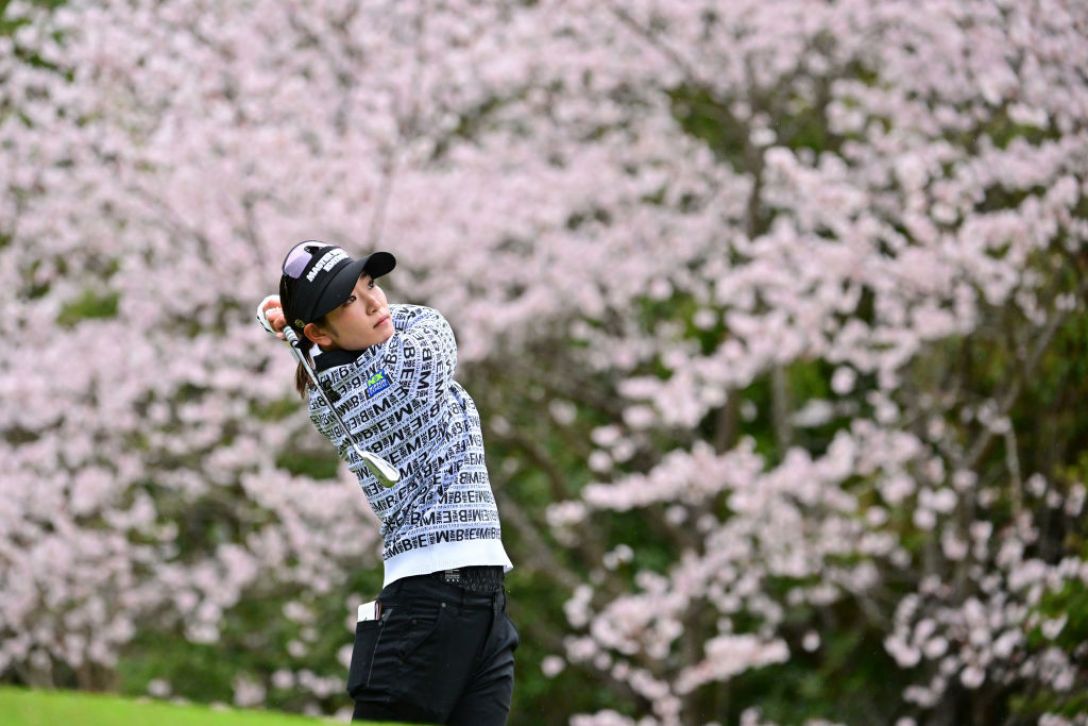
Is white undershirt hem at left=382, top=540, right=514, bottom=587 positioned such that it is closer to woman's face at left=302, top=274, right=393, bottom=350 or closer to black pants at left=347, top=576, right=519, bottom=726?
black pants at left=347, top=576, right=519, bottom=726

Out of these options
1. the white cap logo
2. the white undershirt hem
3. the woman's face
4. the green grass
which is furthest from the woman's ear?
the green grass

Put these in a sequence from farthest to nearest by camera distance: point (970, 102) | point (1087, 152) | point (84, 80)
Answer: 1. point (84, 80)
2. point (970, 102)
3. point (1087, 152)

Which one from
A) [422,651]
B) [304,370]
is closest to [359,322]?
[304,370]

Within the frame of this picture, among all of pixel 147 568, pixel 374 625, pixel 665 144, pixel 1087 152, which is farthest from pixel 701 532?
pixel 374 625

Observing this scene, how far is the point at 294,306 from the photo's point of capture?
3068mm

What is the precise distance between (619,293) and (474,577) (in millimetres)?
5667

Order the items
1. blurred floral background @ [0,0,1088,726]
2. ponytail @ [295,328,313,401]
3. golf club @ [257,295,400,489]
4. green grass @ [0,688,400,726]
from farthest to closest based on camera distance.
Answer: blurred floral background @ [0,0,1088,726] → ponytail @ [295,328,313,401] → golf club @ [257,295,400,489] → green grass @ [0,688,400,726]

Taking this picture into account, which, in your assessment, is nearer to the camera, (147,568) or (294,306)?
(294,306)

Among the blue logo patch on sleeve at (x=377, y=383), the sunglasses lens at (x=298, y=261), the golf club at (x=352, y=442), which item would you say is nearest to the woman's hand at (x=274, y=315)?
the golf club at (x=352, y=442)

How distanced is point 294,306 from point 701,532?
5428 mm

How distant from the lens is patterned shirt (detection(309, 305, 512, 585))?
3.06 m

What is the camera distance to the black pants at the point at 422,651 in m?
3.04

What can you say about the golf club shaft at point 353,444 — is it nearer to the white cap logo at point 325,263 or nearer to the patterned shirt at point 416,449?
the patterned shirt at point 416,449

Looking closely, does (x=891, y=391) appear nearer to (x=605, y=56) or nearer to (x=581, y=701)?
(x=605, y=56)
